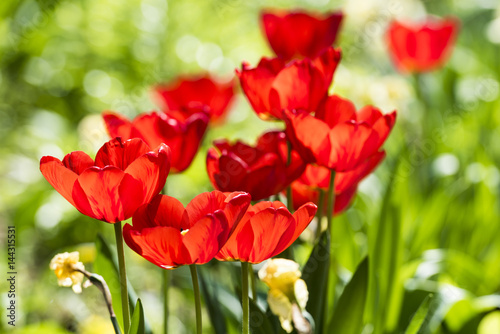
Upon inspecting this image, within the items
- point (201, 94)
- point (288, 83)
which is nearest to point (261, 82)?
point (288, 83)

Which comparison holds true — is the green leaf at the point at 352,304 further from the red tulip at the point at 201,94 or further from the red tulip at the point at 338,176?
the red tulip at the point at 201,94

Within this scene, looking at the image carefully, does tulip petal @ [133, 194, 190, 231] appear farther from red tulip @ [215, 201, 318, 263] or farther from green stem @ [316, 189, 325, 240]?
green stem @ [316, 189, 325, 240]

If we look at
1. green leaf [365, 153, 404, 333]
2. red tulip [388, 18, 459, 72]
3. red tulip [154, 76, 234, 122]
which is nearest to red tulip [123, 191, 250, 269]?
green leaf [365, 153, 404, 333]

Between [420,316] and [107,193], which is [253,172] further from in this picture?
[420,316]

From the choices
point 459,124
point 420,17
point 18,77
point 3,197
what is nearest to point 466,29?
point 420,17

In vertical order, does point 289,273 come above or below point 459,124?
above

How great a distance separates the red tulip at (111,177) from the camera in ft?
1.75

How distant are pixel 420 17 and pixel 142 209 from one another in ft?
10.3

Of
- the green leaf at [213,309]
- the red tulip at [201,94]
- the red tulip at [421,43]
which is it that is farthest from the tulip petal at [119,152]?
the red tulip at [421,43]

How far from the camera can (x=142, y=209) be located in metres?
0.58

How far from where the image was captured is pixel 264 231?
21.7 inches

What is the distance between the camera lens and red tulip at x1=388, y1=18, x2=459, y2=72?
1950 mm

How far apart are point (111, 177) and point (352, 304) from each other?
379mm

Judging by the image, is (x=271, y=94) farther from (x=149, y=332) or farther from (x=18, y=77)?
(x=18, y=77)
